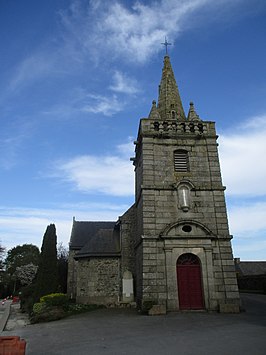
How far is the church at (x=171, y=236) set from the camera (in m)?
13.2

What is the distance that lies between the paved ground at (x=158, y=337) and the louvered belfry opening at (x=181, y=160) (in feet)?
24.4

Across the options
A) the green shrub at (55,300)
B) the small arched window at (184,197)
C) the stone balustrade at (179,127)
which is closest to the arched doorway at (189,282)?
the small arched window at (184,197)

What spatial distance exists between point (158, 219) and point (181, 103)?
849 cm

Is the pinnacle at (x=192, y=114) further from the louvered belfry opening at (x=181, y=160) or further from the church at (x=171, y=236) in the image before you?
the louvered belfry opening at (x=181, y=160)

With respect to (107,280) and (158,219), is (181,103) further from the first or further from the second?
(107,280)

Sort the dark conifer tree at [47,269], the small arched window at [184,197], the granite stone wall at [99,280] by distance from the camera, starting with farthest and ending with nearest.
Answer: the dark conifer tree at [47,269]
the granite stone wall at [99,280]
the small arched window at [184,197]

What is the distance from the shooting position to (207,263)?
44.3ft

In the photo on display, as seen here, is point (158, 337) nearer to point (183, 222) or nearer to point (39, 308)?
point (183, 222)

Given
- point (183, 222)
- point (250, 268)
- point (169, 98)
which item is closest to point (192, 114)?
point (169, 98)

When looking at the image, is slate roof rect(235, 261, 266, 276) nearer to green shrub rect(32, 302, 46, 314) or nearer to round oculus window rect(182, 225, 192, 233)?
round oculus window rect(182, 225, 192, 233)

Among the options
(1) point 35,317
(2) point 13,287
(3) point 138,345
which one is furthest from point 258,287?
(2) point 13,287

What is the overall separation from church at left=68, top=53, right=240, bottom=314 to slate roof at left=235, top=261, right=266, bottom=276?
94.0ft

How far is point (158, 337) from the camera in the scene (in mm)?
7840

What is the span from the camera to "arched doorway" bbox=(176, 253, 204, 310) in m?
13.1
